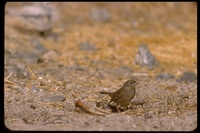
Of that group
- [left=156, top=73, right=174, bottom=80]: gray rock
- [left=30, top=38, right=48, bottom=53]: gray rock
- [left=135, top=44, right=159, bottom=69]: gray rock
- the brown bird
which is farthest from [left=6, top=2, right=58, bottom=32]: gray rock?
the brown bird

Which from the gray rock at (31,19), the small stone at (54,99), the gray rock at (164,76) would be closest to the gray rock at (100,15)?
the gray rock at (31,19)

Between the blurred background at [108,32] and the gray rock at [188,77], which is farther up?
the blurred background at [108,32]

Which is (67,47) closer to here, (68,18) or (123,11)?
(68,18)

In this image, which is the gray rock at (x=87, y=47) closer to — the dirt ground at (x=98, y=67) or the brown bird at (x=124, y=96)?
the dirt ground at (x=98, y=67)

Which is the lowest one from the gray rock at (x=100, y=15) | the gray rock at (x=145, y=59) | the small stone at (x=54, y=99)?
the small stone at (x=54, y=99)

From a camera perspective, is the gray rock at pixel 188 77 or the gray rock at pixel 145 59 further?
the gray rock at pixel 145 59

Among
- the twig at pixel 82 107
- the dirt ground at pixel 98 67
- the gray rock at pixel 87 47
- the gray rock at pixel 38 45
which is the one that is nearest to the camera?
the dirt ground at pixel 98 67

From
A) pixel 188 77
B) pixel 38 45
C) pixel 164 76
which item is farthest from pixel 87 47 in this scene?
pixel 188 77

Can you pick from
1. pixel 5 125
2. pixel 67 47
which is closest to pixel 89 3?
pixel 67 47

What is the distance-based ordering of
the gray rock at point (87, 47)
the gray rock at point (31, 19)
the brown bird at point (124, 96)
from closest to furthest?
the brown bird at point (124, 96) < the gray rock at point (87, 47) < the gray rock at point (31, 19)
